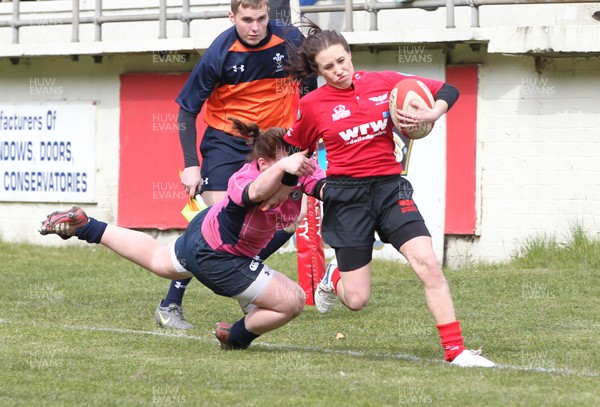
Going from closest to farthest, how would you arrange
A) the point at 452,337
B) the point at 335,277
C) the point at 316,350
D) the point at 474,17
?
the point at 452,337 < the point at 316,350 < the point at 335,277 < the point at 474,17

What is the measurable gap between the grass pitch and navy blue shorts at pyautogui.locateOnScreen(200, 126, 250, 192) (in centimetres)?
105

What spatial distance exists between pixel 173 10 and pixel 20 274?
4749 millimetres

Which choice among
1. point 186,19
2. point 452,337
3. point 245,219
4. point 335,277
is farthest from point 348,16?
point 452,337

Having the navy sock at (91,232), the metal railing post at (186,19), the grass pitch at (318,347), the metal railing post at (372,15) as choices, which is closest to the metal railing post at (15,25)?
the metal railing post at (186,19)

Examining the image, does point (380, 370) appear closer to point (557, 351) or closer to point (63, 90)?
point (557, 351)

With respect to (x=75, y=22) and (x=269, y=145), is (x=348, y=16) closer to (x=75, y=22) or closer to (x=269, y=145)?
(x=75, y=22)

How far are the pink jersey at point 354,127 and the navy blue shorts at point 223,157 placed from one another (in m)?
1.36

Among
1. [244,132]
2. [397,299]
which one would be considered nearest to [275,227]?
[244,132]

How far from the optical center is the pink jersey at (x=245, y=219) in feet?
21.4

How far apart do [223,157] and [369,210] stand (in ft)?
5.67

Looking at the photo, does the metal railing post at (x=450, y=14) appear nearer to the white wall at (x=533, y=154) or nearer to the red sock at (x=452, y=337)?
the white wall at (x=533, y=154)

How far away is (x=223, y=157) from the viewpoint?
801cm

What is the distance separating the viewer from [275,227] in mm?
6574

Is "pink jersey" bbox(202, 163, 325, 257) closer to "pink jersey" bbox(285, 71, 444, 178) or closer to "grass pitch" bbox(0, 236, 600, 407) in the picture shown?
"pink jersey" bbox(285, 71, 444, 178)
